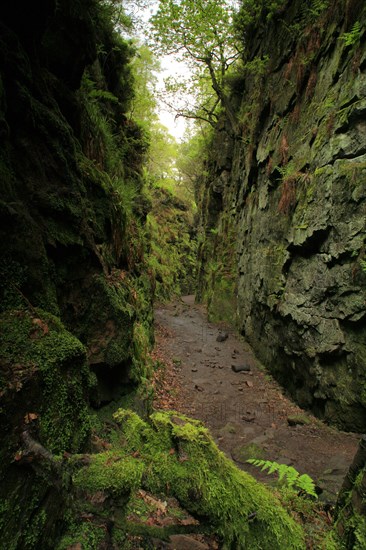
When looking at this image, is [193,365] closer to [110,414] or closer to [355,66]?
[110,414]

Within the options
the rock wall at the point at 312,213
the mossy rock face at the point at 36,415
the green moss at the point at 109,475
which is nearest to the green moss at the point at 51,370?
the mossy rock face at the point at 36,415

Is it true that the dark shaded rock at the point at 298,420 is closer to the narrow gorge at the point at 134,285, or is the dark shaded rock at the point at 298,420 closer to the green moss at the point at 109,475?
the narrow gorge at the point at 134,285

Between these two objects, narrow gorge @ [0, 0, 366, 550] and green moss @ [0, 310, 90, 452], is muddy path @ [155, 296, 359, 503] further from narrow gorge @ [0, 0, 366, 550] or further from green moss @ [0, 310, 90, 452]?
green moss @ [0, 310, 90, 452]

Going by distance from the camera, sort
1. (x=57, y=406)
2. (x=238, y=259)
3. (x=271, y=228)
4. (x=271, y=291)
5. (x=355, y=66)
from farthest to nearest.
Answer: (x=238, y=259)
(x=271, y=228)
(x=271, y=291)
(x=355, y=66)
(x=57, y=406)

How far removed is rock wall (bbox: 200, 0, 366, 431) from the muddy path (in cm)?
49

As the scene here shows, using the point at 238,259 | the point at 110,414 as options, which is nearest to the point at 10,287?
the point at 110,414

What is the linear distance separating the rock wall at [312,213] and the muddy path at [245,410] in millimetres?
491

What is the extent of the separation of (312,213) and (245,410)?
504 centimetres

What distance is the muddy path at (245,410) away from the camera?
4664 mm

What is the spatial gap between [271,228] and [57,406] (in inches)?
346

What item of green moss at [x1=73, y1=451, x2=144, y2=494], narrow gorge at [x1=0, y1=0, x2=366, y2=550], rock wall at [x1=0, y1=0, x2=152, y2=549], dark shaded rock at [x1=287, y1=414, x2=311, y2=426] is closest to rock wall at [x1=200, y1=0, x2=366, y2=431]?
narrow gorge at [x1=0, y1=0, x2=366, y2=550]

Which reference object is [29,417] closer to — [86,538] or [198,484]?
[86,538]

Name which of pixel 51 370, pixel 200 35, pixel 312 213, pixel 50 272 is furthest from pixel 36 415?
pixel 200 35

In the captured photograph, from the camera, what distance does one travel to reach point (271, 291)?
8.70 meters
